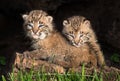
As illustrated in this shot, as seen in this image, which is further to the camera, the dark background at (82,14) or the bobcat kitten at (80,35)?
the dark background at (82,14)

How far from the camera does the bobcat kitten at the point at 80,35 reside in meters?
7.88

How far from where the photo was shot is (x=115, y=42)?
9.77m

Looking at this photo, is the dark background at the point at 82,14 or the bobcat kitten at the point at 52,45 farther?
the dark background at the point at 82,14

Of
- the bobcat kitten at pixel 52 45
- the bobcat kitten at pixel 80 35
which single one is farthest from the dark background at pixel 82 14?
the bobcat kitten at pixel 80 35

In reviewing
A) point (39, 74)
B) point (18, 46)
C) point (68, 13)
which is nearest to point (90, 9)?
point (68, 13)

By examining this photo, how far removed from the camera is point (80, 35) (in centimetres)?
790

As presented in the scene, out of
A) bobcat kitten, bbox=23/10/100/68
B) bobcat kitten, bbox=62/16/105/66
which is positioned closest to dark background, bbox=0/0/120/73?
bobcat kitten, bbox=23/10/100/68

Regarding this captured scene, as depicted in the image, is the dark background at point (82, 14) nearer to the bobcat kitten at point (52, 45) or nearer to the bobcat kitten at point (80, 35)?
the bobcat kitten at point (52, 45)

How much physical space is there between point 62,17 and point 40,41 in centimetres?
234

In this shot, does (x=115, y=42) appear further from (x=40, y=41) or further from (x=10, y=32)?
(x=10, y=32)

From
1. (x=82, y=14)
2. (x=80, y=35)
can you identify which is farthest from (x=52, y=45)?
Answer: (x=82, y=14)

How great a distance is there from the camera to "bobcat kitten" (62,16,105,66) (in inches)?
310

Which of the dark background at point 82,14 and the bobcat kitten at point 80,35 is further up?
the dark background at point 82,14

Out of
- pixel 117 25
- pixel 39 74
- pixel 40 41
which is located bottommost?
pixel 39 74
